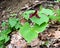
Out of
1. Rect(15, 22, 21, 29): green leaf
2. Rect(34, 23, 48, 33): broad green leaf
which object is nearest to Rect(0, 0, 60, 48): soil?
Rect(15, 22, 21, 29): green leaf

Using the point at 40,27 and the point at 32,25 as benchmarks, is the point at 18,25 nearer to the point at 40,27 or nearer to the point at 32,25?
the point at 32,25

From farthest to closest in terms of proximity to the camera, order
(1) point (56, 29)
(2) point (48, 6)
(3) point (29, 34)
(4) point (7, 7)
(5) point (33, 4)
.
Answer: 1. (4) point (7, 7)
2. (5) point (33, 4)
3. (2) point (48, 6)
4. (1) point (56, 29)
5. (3) point (29, 34)

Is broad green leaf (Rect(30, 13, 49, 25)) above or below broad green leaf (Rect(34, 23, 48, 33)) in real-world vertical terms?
above

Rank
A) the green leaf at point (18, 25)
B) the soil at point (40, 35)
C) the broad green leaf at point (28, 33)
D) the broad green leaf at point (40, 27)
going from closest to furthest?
the broad green leaf at point (28, 33) < the broad green leaf at point (40, 27) < the soil at point (40, 35) < the green leaf at point (18, 25)

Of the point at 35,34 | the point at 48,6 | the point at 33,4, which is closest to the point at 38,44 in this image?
the point at 35,34

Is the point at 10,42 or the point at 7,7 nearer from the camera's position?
the point at 10,42

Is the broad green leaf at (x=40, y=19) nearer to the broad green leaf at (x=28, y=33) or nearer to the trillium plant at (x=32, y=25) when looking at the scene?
the trillium plant at (x=32, y=25)

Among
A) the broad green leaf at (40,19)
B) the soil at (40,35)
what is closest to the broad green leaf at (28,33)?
the broad green leaf at (40,19)

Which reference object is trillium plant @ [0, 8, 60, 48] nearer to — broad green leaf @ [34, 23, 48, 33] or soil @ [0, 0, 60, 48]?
broad green leaf @ [34, 23, 48, 33]

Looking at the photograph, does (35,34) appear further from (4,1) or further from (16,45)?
(4,1)
